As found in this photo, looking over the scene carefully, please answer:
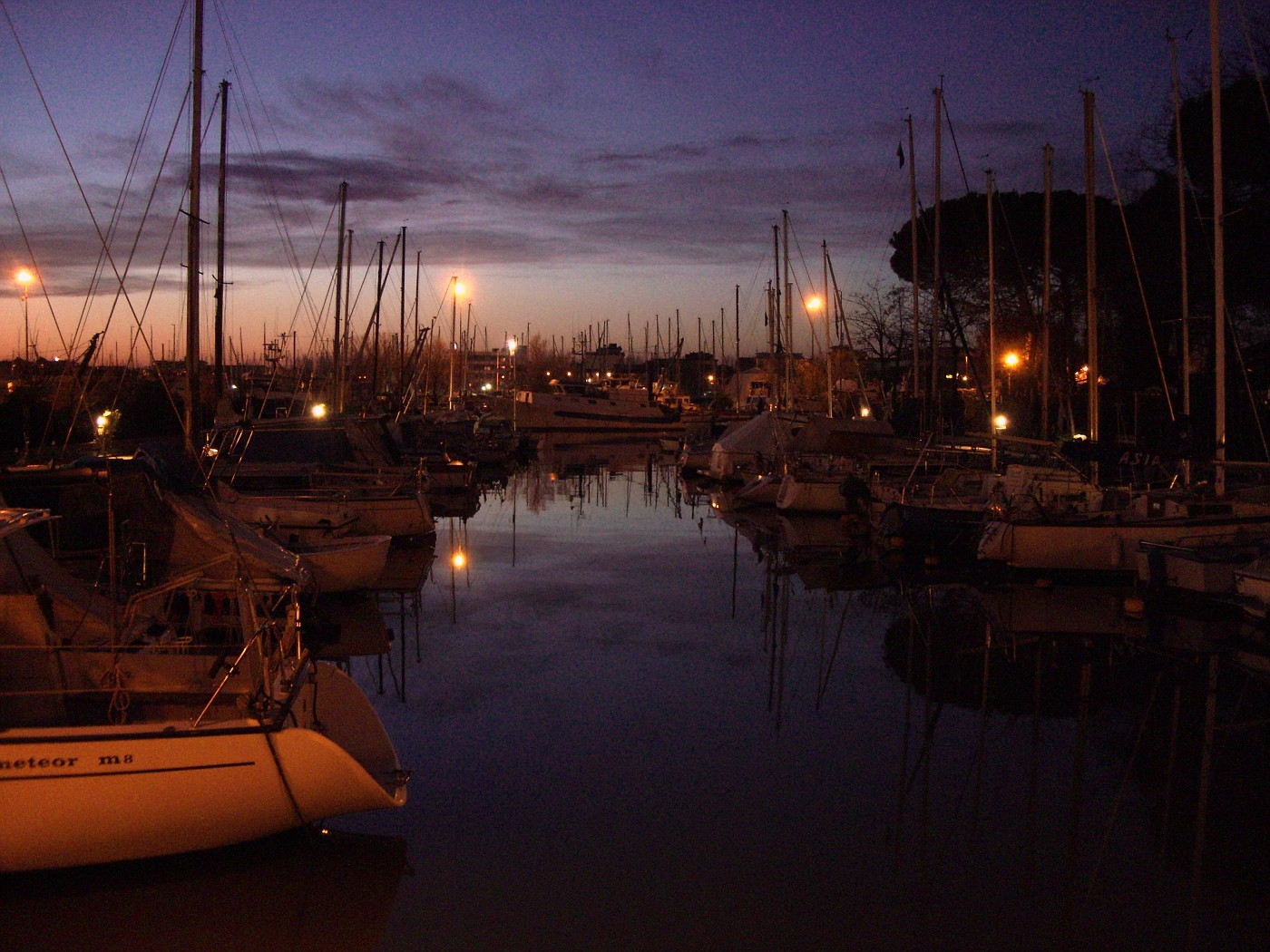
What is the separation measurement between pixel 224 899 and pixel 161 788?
78cm

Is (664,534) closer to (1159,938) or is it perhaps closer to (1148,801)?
(1148,801)

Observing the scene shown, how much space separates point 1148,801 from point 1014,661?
4133 mm

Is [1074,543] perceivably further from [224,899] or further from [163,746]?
[163,746]

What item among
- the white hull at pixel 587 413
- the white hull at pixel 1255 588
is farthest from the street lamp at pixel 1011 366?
the white hull at pixel 587 413

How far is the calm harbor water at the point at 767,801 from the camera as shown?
22.2ft

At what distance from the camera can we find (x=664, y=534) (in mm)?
24438

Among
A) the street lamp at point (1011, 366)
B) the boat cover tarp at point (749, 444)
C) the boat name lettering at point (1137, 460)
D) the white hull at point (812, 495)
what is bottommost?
the white hull at point (812, 495)

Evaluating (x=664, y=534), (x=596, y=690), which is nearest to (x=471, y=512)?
(x=664, y=534)

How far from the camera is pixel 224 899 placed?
7.04 metres

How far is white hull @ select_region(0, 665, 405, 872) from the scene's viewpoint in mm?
6816

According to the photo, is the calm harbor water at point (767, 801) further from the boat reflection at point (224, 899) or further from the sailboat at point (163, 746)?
the sailboat at point (163, 746)

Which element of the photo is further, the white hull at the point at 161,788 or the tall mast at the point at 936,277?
the tall mast at the point at 936,277

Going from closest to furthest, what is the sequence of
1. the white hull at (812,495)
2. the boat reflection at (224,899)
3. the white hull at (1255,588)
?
1. the boat reflection at (224,899)
2. the white hull at (1255,588)
3. the white hull at (812,495)

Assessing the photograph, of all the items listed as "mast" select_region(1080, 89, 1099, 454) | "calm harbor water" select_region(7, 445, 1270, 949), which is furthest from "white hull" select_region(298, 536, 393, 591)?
"mast" select_region(1080, 89, 1099, 454)
